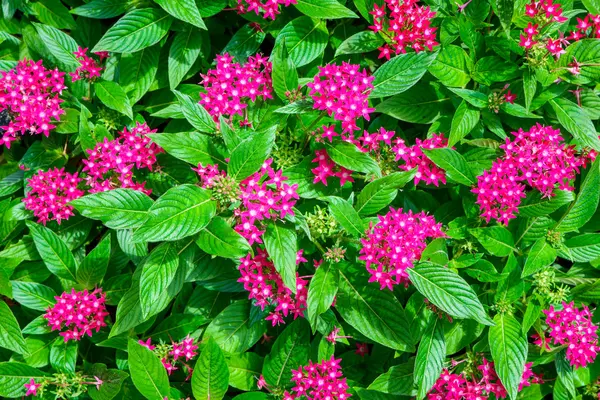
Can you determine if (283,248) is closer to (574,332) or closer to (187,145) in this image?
(187,145)

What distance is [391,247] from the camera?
2064 millimetres

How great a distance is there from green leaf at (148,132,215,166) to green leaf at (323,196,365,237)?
543mm

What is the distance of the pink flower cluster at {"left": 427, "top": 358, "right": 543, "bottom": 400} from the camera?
2367mm

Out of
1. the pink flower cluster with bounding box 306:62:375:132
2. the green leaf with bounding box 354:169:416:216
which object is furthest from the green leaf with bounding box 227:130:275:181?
the green leaf with bounding box 354:169:416:216

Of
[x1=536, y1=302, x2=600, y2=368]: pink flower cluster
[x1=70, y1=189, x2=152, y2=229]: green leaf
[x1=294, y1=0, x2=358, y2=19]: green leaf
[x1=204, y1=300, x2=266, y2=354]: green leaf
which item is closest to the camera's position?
[x1=70, y1=189, x2=152, y2=229]: green leaf

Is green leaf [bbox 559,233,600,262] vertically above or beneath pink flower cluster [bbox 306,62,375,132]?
beneath

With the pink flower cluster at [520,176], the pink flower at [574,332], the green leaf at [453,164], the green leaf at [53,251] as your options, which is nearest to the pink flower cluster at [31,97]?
the green leaf at [53,251]

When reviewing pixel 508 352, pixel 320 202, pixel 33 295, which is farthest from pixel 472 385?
pixel 33 295

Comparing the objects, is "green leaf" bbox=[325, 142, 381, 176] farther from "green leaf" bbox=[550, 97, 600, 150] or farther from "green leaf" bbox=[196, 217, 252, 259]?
"green leaf" bbox=[550, 97, 600, 150]

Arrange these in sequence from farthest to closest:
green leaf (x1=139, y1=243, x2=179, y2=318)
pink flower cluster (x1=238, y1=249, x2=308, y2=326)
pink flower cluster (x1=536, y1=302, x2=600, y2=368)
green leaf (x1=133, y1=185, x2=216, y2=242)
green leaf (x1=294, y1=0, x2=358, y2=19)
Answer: green leaf (x1=294, y1=0, x2=358, y2=19), pink flower cluster (x1=536, y1=302, x2=600, y2=368), pink flower cluster (x1=238, y1=249, x2=308, y2=326), green leaf (x1=139, y1=243, x2=179, y2=318), green leaf (x1=133, y1=185, x2=216, y2=242)

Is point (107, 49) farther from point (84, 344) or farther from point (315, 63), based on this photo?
point (84, 344)

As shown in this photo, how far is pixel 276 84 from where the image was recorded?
2.37 metres

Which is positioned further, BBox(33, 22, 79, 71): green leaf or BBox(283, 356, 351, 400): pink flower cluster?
BBox(33, 22, 79, 71): green leaf

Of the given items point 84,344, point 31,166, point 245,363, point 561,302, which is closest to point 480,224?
point 561,302
